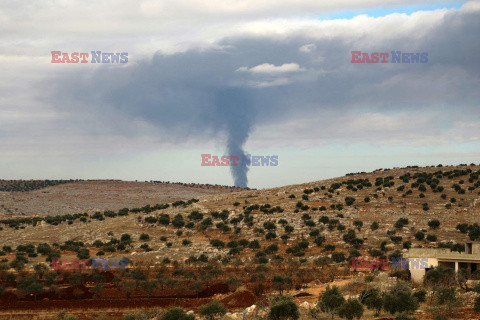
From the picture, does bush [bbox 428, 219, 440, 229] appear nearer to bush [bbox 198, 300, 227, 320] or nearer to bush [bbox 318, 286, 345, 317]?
bush [bbox 318, 286, 345, 317]

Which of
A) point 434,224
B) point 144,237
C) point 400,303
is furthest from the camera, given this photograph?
point 144,237

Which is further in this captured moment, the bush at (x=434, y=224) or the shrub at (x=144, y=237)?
the shrub at (x=144, y=237)

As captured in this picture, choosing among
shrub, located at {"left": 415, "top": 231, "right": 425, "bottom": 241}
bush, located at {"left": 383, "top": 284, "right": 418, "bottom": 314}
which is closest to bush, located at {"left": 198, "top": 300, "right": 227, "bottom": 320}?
bush, located at {"left": 383, "top": 284, "right": 418, "bottom": 314}

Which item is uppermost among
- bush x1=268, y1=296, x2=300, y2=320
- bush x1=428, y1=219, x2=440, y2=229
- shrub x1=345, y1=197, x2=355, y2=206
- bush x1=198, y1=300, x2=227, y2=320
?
shrub x1=345, y1=197, x2=355, y2=206

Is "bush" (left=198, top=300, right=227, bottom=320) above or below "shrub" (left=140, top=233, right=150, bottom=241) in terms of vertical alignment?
below

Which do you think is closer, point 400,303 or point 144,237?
point 400,303

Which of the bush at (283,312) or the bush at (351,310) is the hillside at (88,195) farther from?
the bush at (351,310)

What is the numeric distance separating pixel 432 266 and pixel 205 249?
96.5ft

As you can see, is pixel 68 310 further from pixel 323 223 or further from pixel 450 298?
pixel 323 223

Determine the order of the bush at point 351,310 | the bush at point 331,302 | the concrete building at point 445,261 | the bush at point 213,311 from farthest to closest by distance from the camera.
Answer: the concrete building at point 445,261
the bush at point 213,311
the bush at point 331,302
the bush at point 351,310

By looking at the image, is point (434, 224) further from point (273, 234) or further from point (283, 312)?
point (283, 312)

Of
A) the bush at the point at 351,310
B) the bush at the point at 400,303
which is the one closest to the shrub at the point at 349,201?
the bush at the point at 400,303

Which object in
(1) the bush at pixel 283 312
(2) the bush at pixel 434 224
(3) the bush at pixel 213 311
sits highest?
(2) the bush at pixel 434 224

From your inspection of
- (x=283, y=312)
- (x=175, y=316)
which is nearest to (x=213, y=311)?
(x=175, y=316)
